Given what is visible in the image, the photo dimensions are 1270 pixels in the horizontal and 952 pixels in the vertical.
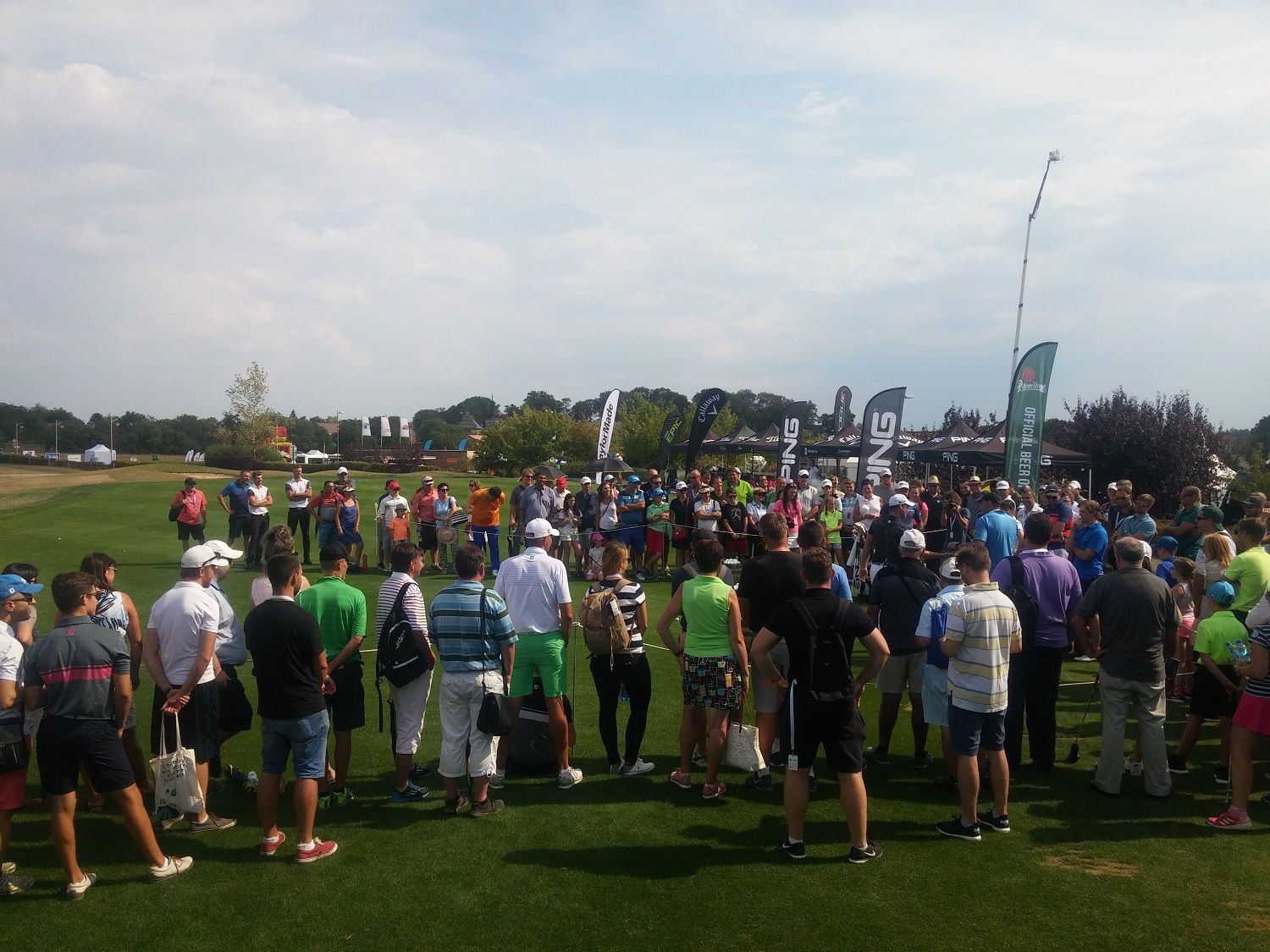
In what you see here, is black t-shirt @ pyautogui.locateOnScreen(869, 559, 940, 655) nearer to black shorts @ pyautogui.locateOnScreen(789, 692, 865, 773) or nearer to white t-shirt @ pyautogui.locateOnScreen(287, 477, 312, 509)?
black shorts @ pyautogui.locateOnScreen(789, 692, 865, 773)

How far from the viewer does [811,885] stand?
4.75m

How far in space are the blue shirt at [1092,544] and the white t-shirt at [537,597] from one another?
6944mm

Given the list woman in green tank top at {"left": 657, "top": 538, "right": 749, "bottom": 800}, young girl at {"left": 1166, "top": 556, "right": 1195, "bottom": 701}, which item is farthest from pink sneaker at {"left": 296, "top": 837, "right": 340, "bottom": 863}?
young girl at {"left": 1166, "top": 556, "right": 1195, "bottom": 701}

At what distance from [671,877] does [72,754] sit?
3.36m

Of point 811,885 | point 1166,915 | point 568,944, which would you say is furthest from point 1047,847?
point 568,944

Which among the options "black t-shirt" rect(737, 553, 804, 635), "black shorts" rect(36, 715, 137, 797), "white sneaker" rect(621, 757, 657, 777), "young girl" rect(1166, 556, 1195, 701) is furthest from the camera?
"young girl" rect(1166, 556, 1195, 701)

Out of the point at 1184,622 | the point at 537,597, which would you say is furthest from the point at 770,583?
the point at 1184,622

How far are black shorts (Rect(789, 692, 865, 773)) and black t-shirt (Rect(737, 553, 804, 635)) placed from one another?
1.03 m

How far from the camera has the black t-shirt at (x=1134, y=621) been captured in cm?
601

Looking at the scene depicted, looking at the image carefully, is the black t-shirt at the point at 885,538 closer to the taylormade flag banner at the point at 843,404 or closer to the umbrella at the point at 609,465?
the umbrella at the point at 609,465

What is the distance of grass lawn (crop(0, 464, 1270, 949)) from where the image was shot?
169 inches

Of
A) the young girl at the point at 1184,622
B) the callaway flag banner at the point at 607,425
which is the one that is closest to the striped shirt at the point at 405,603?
the young girl at the point at 1184,622

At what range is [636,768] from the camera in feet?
21.1

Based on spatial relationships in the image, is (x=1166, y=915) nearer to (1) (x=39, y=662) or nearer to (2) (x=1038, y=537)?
(2) (x=1038, y=537)
